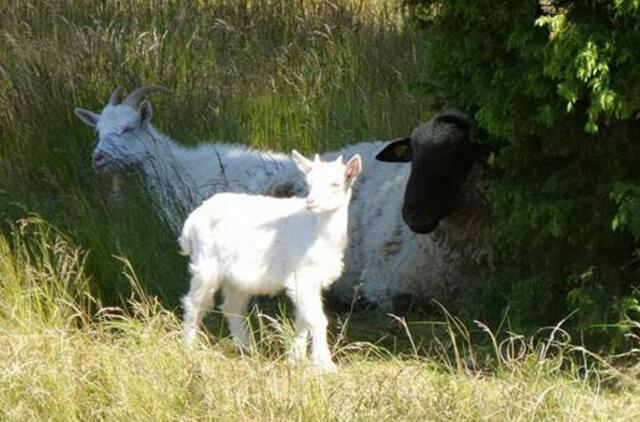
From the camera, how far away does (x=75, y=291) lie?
31.2 ft

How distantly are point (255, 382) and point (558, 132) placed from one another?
7.36 feet

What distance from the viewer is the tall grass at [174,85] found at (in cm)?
1033

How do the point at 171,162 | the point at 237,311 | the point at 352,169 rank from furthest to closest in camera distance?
the point at 171,162, the point at 237,311, the point at 352,169

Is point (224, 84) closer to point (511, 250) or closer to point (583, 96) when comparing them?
point (511, 250)

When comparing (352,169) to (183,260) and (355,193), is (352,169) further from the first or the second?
(355,193)

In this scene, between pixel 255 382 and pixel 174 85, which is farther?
pixel 174 85

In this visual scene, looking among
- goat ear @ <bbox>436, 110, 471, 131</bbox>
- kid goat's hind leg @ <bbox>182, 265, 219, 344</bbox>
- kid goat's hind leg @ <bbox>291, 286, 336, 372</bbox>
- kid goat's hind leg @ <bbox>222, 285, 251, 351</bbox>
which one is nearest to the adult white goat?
goat ear @ <bbox>436, 110, 471, 131</bbox>

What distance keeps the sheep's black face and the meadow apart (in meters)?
0.36

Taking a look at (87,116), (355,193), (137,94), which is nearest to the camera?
(355,193)

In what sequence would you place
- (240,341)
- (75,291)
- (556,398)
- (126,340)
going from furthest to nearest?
1. (75,291)
2. (240,341)
3. (126,340)
4. (556,398)

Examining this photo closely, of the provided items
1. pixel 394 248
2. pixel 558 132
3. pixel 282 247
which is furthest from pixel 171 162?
pixel 558 132

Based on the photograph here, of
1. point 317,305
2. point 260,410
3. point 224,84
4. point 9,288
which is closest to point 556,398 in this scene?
point 260,410

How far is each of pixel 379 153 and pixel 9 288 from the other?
2633 mm

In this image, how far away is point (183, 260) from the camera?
10.1 metres
